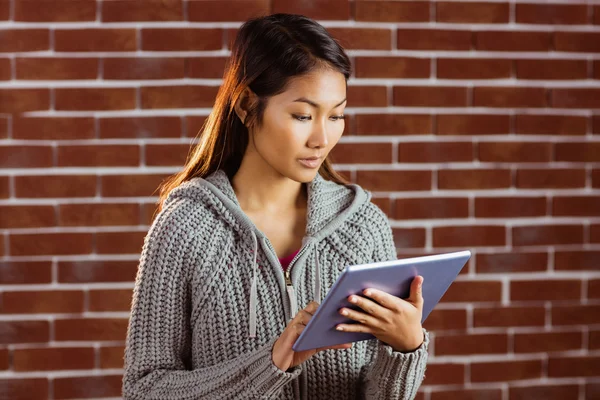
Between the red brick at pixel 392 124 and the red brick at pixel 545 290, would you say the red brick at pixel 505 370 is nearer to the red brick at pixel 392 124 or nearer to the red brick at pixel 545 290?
the red brick at pixel 545 290

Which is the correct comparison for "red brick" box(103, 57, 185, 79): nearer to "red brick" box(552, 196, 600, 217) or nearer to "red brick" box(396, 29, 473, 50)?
"red brick" box(396, 29, 473, 50)

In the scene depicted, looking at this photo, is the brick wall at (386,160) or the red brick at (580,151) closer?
the brick wall at (386,160)

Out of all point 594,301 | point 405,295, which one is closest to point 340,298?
point 405,295

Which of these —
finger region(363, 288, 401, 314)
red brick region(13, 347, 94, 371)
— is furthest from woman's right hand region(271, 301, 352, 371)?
red brick region(13, 347, 94, 371)

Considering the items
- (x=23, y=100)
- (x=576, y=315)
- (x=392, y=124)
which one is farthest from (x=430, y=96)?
(x=23, y=100)

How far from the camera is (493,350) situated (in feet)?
6.97

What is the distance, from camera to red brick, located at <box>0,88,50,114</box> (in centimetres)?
194

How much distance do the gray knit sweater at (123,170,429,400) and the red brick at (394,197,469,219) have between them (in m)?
0.68

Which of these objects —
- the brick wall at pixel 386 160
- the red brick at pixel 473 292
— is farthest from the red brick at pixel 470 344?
the red brick at pixel 473 292

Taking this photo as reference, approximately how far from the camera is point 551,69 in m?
2.09

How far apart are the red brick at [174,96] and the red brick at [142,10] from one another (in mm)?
195

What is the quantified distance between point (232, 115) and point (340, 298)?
53 centimetres

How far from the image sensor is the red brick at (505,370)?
212cm

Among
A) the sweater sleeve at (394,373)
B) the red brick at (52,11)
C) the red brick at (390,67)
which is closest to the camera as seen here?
the sweater sleeve at (394,373)
